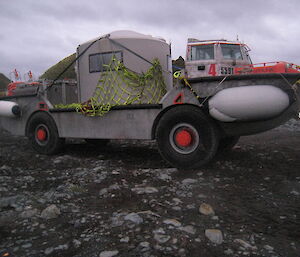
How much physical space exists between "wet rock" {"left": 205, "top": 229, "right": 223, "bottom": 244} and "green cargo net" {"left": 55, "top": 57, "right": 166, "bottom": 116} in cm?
294

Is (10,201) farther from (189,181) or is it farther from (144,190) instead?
(189,181)

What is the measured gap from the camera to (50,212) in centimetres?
289

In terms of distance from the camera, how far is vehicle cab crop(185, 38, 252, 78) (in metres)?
5.53

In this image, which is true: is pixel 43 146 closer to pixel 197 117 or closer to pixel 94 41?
pixel 94 41

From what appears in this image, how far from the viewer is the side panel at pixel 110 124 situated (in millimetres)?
4738

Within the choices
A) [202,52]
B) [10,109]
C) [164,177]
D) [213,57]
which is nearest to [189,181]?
[164,177]

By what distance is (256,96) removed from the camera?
3.83m

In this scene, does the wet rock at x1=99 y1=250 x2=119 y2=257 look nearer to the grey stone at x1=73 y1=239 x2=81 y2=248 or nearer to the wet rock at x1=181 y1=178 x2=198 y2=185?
the grey stone at x1=73 y1=239 x2=81 y2=248

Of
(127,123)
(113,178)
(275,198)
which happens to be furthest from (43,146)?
(275,198)

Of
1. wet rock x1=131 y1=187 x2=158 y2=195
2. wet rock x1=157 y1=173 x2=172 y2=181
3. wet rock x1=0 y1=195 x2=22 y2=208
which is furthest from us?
wet rock x1=157 y1=173 x2=172 y2=181

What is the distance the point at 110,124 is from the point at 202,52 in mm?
2395

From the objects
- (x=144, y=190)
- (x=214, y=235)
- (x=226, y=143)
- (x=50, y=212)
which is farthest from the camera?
(x=226, y=143)

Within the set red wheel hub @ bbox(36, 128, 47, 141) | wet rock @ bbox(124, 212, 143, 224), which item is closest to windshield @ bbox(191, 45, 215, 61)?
red wheel hub @ bbox(36, 128, 47, 141)

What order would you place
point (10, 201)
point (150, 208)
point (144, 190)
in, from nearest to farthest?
1. point (150, 208)
2. point (10, 201)
3. point (144, 190)
